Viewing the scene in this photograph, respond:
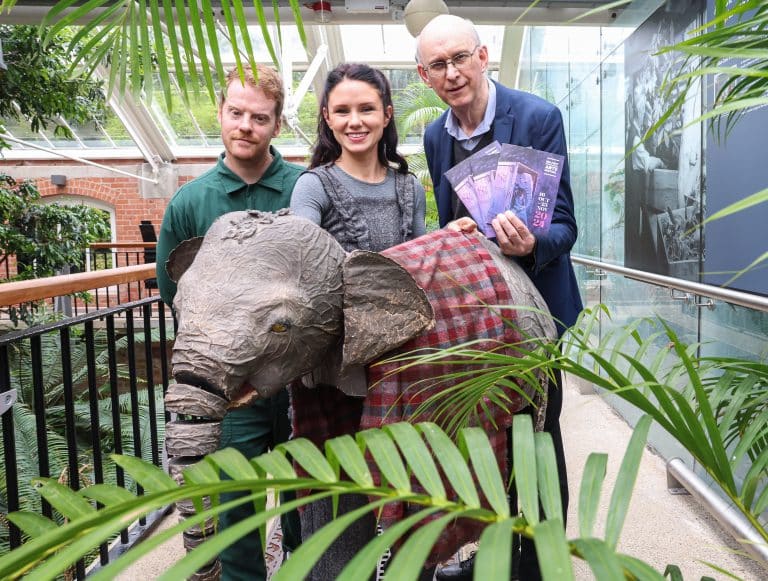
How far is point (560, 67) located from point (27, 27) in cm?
430

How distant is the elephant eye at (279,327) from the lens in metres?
1.14

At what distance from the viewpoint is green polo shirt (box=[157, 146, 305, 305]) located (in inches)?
68.9

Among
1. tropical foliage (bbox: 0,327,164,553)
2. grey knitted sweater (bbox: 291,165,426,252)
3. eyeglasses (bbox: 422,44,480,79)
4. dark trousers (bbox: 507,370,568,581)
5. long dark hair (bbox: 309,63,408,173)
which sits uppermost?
eyeglasses (bbox: 422,44,480,79)

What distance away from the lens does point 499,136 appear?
1.75m

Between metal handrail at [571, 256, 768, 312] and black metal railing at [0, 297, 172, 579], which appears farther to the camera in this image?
black metal railing at [0, 297, 172, 579]

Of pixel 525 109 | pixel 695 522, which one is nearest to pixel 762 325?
pixel 695 522

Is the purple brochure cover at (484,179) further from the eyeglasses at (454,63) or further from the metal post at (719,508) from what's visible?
the metal post at (719,508)

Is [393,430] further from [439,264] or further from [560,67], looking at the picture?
[560,67]

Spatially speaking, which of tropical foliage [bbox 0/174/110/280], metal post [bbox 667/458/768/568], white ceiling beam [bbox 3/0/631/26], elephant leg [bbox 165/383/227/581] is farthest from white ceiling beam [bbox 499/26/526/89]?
elephant leg [bbox 165/383/227/581]

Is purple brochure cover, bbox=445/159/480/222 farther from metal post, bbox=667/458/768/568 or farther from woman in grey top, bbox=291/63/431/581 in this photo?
metal post, bbox=667/458/768/568

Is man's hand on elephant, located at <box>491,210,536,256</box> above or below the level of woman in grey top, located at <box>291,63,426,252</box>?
below

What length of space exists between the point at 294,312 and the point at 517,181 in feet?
2.35

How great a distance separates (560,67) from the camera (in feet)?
19.9

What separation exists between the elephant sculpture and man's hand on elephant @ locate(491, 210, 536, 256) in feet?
0.52
